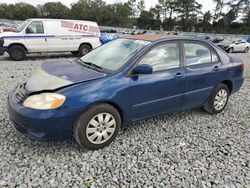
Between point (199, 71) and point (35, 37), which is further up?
point (35, 37)

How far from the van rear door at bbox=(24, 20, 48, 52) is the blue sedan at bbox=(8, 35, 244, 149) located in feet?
23.2

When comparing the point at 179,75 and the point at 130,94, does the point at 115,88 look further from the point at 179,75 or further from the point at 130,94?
the point at 179,75

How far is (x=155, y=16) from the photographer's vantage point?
253ft

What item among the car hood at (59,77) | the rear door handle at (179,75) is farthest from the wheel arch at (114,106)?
the rear door handle at (179,75)

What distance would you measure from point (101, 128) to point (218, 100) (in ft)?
8.47

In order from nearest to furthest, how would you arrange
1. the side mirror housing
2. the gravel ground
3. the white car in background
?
the gravel ground < the side mirror housing < the white car in background

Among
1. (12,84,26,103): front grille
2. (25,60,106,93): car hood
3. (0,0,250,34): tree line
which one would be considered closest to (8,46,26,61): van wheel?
(25,60,106,93): car hood

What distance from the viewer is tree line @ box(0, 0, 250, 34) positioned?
63.1 metres

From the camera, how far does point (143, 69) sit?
3064 mm

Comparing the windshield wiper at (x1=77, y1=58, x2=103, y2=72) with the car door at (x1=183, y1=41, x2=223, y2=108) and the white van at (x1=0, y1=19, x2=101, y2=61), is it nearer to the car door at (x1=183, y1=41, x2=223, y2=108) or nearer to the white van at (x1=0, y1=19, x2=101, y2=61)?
the car door at (x1=183, y1=41, x2=223, y2=108)

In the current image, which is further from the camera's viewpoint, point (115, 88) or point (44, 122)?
point (115, 88)

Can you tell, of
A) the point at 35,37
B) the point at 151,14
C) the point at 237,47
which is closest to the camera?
the point at 35,37

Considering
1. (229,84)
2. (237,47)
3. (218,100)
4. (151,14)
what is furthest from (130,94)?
(151,14)

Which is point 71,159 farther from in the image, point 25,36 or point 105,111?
point 25,36
